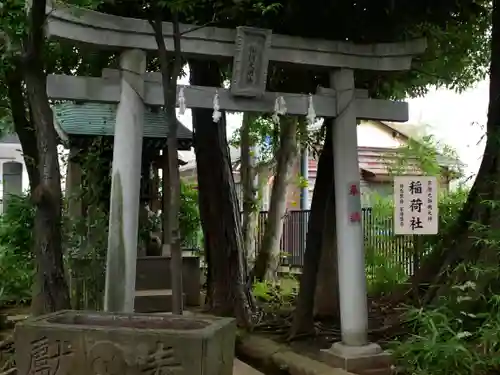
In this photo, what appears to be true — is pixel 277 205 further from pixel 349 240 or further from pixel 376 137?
pixel 376 137

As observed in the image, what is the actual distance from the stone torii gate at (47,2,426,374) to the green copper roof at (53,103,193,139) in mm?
4251

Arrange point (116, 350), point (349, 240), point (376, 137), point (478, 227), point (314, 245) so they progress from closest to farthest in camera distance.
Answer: point (116, 350) → point (478, 227) → point (349, 240) → point (314, 245) → point (376, 137)

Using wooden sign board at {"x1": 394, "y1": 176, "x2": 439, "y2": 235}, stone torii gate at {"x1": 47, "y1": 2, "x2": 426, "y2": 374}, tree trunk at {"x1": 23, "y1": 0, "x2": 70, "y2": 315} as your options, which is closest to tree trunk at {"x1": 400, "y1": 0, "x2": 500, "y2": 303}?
wooden sign board at {"x1": 394, "y1": 176, "x2": 439, "y2": 235}

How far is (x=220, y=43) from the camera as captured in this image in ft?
21.9

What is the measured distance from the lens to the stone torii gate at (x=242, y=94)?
620 cm

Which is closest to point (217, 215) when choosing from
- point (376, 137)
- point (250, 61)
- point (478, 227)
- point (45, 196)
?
point (250, 61)

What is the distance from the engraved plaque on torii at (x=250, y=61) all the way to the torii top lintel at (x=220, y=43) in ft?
0.05

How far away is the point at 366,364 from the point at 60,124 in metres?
6.96

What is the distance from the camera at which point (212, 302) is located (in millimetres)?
9812

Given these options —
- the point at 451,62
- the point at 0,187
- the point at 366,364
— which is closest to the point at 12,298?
the point at 366,364

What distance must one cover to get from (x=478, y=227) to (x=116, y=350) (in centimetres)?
403

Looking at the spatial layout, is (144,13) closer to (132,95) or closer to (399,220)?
(132,95)

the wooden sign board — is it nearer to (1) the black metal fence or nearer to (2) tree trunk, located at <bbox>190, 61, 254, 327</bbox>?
(2) tree trunk, located at <bbox>190, 61, 254, 327</bbox>

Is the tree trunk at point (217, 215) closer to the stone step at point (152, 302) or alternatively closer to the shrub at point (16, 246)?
the stone step at point (152, 302)
